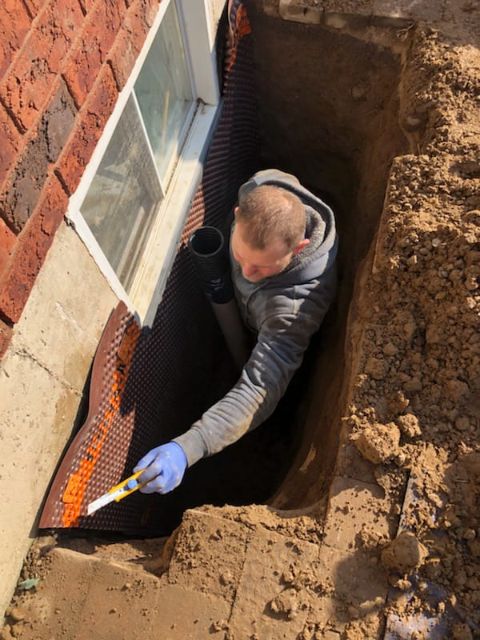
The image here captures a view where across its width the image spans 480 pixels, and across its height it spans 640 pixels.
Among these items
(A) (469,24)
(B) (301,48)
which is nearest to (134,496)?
(B) (301,48)

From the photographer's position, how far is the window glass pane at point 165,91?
8.29ft

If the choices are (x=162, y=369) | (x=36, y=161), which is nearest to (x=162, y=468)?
(x=162, y=369)

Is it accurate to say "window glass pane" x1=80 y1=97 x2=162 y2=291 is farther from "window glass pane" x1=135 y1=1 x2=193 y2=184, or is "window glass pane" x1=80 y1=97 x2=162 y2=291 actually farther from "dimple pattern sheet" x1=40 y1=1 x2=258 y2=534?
"dimple pattern sheet" x1=40 y1=1 x2=258 y2=534

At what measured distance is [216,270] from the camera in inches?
109

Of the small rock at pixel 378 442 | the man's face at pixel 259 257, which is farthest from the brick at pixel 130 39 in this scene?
the small rock at pixel 378 442

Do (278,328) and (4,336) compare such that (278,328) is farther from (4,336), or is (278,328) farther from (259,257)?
(4,336)

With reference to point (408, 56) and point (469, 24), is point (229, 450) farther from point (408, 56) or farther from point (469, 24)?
point (469, 24)

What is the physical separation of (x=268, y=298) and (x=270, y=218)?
0.48 meters

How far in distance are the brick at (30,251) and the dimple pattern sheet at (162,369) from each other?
0.66 m

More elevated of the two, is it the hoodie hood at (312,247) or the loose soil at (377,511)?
the hoodie hood at (312,247)

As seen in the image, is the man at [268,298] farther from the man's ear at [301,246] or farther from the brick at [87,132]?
the brick at [87,132]

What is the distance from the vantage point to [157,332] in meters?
2.77

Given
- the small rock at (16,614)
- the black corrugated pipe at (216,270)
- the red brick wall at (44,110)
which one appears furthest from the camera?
the black corrugated pipe at (216,270)

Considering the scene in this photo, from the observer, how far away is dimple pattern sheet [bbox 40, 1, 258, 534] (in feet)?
7.14
